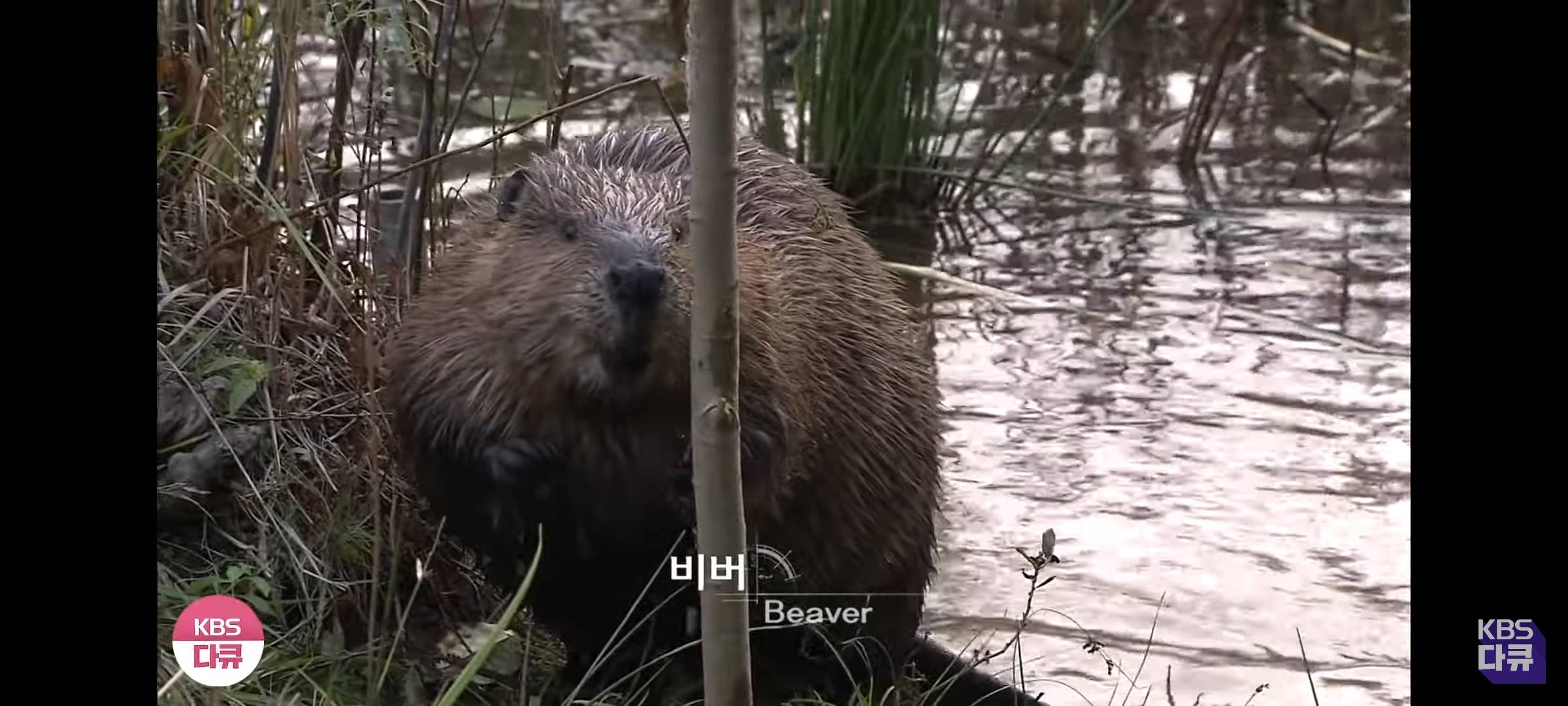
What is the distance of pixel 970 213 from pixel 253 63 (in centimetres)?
195

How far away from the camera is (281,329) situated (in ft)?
7.36

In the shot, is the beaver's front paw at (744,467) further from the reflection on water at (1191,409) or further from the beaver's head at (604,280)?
the reflection on water at (1191,409)

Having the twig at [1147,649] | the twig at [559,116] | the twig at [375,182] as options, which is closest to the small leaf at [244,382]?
the twig at [375,182]

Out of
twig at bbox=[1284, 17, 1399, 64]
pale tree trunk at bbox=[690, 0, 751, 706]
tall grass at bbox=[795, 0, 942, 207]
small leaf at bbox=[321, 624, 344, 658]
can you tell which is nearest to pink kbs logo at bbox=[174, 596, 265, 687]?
small leaf at bbox=[321, 624, 344, 658]

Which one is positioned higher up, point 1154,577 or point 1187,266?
point 1187,266

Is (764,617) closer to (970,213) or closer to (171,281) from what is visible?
(171,281)

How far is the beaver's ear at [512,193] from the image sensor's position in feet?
6.63

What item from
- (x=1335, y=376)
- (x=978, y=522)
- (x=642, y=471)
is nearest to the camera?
(x=642, y=471)
